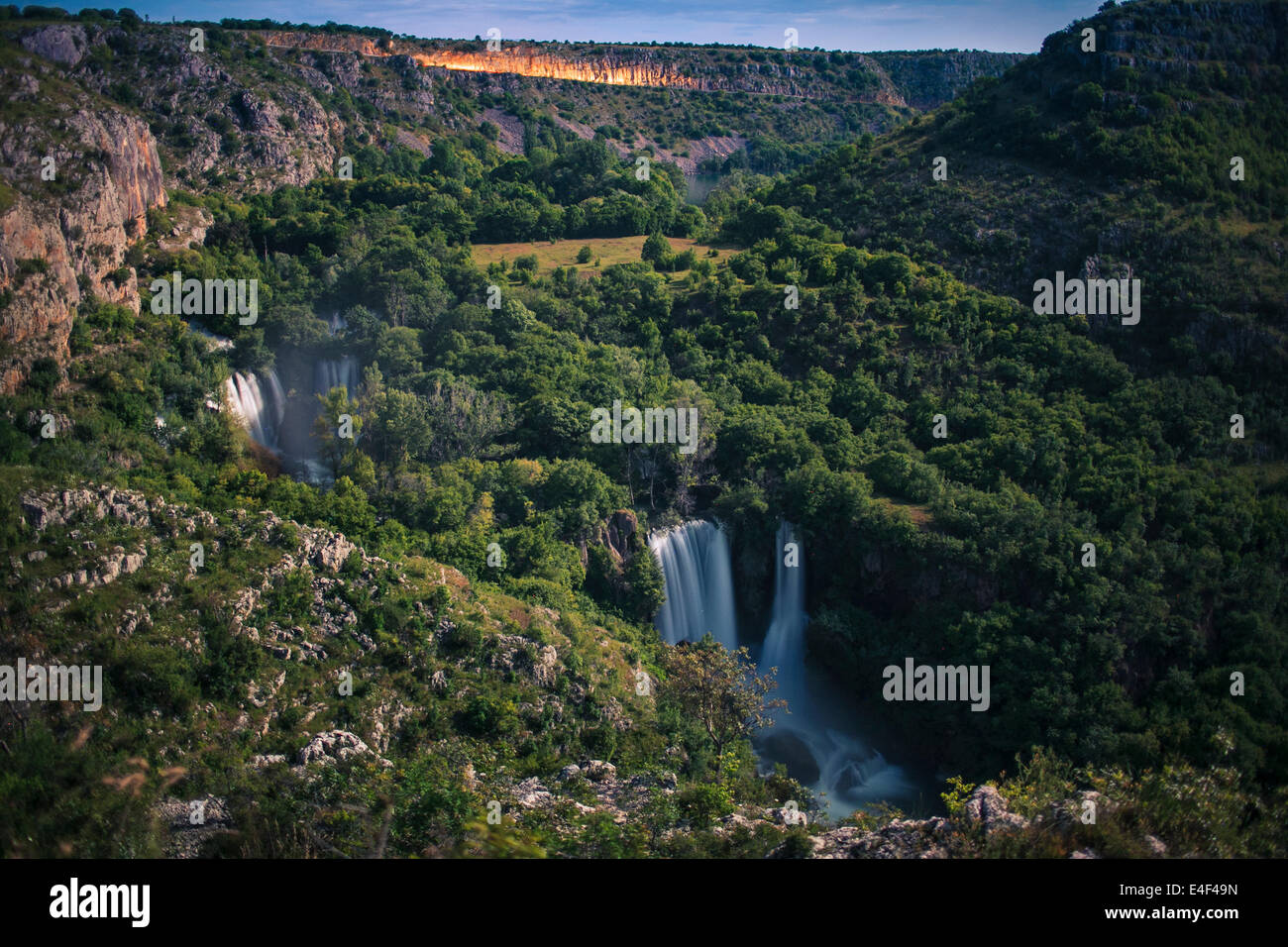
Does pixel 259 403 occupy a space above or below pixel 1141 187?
below

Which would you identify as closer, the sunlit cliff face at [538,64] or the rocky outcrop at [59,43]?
the rocky outcrop at [59,43]

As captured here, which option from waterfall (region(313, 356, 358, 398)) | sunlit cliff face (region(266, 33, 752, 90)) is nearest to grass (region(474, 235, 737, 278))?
waterfall (region(313, 356, 358, 398))

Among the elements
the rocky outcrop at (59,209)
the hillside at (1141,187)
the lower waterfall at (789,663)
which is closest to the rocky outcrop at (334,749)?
the lower waterfall at (789,663)

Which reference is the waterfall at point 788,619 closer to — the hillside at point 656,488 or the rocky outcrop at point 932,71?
the hillside at point 656,488

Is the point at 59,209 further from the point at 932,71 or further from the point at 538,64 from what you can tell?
the point at 932,71

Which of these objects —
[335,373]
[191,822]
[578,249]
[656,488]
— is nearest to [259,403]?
[335,373]
